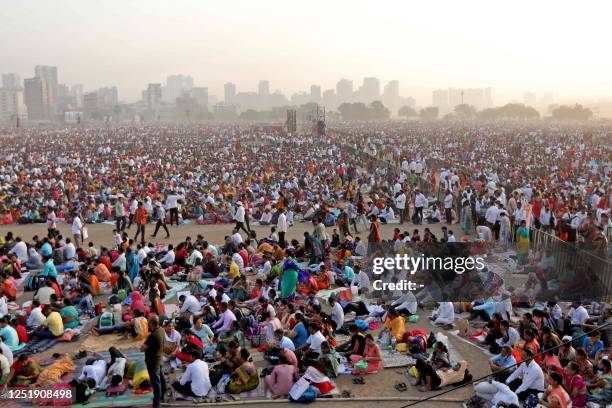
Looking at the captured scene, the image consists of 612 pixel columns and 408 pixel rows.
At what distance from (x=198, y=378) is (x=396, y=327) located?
9.60 feet

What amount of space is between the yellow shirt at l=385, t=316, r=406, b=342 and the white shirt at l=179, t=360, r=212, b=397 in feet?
9.03

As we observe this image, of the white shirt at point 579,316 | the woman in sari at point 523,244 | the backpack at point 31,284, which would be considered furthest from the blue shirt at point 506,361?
the backpack at point 31,284

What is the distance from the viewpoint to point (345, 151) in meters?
37.7

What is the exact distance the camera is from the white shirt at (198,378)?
22.0 feet

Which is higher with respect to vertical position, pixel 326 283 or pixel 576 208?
pixel 576 208

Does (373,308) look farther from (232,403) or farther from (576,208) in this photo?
(576,208)

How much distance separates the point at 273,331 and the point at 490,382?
293 centimetres

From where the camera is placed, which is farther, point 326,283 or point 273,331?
point 326,283

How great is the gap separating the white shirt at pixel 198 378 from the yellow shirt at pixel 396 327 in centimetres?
275

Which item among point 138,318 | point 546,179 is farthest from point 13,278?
point 546,179

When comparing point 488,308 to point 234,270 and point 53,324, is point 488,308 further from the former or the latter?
point 53,324

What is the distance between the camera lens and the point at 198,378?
671 centimetres

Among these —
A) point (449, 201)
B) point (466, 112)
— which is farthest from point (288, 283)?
point (466, 112)

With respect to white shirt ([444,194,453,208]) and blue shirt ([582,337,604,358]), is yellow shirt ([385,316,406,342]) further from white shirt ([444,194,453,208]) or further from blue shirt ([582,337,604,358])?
white shirt ([444,194,453,208])
